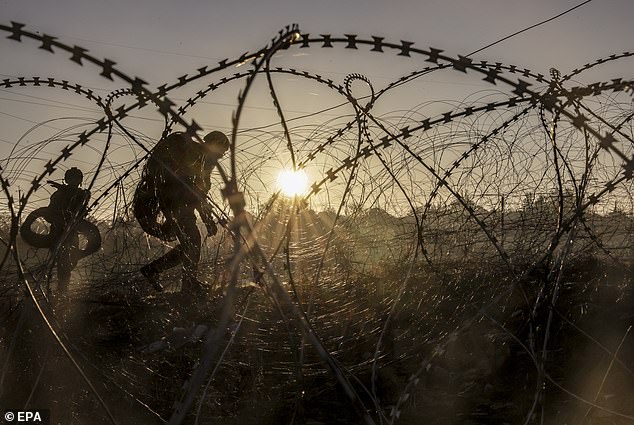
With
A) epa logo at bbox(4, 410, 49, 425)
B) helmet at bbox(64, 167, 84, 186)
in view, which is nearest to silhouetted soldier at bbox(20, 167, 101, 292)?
helmet at bbox(64, 167, 84, 186)

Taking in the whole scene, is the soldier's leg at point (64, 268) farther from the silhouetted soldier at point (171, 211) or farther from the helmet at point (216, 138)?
the helmet at point (216, 138)

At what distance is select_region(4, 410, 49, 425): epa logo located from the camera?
399 centimetres

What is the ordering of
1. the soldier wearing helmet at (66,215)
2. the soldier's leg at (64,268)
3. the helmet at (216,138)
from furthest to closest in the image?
the soldier wearing helmet at (66,215)
the soldier's leg at (64,268)
the helmet at (216,138)

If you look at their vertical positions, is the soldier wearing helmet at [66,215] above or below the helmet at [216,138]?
below

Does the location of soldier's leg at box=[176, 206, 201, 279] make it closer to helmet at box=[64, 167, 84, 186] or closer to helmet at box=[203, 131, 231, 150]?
helmet at box=[203, 131, 231, 150]

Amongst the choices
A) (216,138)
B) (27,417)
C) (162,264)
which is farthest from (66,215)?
(27,417)

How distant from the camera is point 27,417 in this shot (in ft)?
13.1

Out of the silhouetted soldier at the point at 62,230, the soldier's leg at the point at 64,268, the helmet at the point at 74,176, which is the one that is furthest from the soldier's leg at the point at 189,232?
the helmet at the point at 74,176

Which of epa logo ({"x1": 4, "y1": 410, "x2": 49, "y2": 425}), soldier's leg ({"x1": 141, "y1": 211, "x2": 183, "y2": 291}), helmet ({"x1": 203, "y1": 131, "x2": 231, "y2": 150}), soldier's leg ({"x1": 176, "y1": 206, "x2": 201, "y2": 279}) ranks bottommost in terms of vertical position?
epa logo ({"x1": 4, "y1": 410, "x2": 49, "y2": 425})

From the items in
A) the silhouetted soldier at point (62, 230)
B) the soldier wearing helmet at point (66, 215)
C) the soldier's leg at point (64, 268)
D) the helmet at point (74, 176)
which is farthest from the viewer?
the helmet at point (74, 176)

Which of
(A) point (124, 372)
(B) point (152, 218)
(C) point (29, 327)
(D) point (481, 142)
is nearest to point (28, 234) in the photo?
(B) point (152, 218)

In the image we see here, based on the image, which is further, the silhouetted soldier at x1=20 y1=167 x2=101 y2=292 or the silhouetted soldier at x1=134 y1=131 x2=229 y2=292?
the silhouetted soldier at x1=20 y1=167 x2=101 y2=292

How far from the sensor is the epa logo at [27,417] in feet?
13.1

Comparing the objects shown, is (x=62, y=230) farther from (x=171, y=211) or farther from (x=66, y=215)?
(x=171, y=211)
